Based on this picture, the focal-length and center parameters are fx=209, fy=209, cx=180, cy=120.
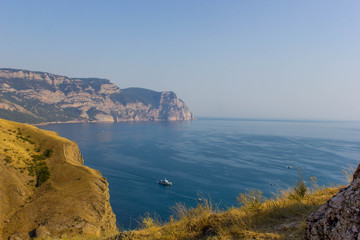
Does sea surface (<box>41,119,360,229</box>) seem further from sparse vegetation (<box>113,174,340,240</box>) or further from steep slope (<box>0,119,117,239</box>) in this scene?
sparse vegetation (<box>113,174,340,240</box>)

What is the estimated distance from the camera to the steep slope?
29219 millimetres

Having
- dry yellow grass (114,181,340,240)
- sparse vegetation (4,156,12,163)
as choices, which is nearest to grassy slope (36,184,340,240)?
dry yellow grass (114,181,340,240)

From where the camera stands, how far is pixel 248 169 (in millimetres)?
67312

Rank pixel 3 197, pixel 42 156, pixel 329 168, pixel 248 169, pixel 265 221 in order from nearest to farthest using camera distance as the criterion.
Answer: pixel 265 221 → pixel 3 197 → pixel 42 156 → pixel 329 168 → pixel 248 169

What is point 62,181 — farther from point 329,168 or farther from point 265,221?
point 329,168

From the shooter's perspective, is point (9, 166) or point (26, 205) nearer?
point (26, 205)

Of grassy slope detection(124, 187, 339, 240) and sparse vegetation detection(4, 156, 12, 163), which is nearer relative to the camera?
grassy slope detection(124, 187, 339, 240)

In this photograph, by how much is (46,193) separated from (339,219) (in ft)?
142

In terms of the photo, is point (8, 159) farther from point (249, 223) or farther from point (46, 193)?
point (249, 223)

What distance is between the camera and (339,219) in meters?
2.16

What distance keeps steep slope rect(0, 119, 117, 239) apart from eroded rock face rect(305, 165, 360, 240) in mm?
28416

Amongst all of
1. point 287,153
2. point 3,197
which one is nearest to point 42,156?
point 3,197

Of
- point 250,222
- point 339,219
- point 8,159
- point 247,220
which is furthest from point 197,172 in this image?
point 339,219

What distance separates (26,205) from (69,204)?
6.54 m
